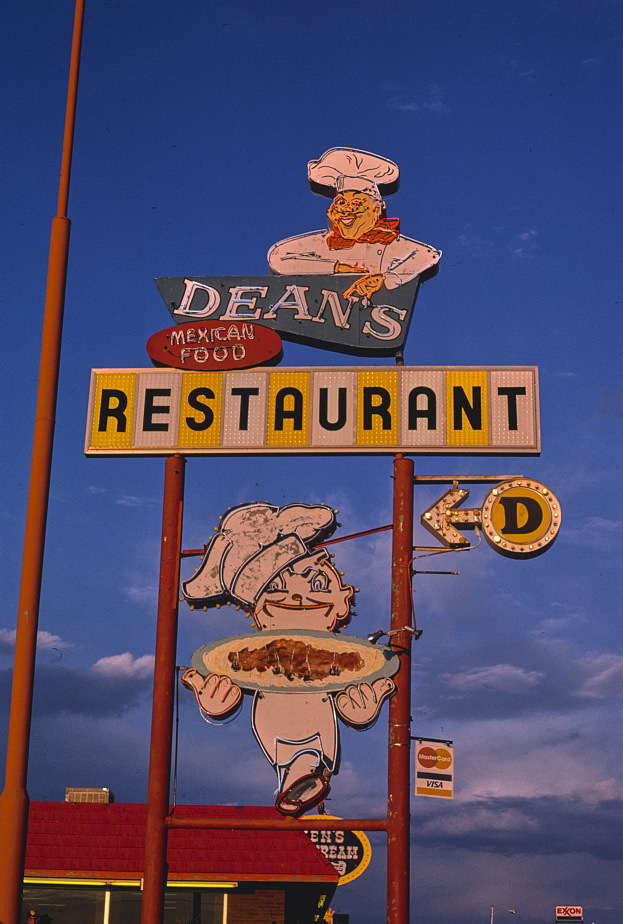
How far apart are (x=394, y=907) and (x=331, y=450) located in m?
6.21

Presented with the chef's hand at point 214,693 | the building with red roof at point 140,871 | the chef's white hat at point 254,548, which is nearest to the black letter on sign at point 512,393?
the chef's white hat at point 254,548

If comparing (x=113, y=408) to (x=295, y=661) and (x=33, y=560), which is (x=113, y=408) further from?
(x=33, y=560)

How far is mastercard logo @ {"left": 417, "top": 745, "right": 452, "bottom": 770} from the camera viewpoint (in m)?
14.6

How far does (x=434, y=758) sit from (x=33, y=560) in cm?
659

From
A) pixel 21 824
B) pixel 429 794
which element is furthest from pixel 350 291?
pixel 21 824

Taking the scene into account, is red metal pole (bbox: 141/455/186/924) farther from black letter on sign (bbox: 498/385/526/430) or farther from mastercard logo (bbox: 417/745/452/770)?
black letter on sign (bbox: 498/385/526/430)

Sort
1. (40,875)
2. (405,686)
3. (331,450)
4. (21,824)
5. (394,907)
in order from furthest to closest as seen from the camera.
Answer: (40,875)
(331,450)
(405,686)
(394,907)
(21,824)

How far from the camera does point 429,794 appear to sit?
14578 millimetres

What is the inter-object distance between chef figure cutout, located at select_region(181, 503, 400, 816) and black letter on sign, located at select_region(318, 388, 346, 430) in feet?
4.13

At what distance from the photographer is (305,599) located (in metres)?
15.5

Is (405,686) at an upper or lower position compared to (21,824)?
upper

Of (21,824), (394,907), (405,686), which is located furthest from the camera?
(405,686)

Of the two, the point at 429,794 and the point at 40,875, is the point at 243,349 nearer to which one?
the point at 429,794

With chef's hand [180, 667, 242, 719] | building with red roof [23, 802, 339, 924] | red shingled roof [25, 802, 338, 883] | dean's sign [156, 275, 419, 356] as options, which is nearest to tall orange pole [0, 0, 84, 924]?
dean's sign [156, 275, 419, 356]
